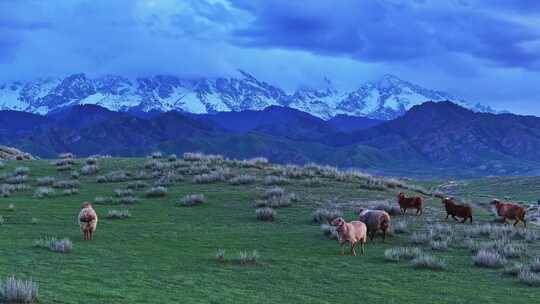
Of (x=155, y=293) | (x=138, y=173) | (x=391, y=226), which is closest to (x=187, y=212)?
(x=391, y=226)

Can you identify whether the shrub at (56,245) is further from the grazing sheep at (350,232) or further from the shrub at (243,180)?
the shrub at (243,180)

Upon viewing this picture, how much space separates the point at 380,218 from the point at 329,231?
5.93ft

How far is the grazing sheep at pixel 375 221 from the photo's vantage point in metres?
22.5

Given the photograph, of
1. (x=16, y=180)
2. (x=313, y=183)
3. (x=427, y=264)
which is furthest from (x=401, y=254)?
(x=16, y=180)

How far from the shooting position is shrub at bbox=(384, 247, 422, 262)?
1947cm

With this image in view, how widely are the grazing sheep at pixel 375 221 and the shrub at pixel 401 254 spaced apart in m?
2.35

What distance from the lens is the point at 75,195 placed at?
104 feet

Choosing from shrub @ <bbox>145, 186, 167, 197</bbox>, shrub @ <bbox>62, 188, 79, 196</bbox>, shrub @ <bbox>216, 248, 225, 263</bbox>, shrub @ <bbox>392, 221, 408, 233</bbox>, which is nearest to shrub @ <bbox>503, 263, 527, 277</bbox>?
shrub @ <bbox>392, 221, 408, 233</bbox>

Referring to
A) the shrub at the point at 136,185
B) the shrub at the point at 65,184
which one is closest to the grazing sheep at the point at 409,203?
the shrub at the point at 136,185

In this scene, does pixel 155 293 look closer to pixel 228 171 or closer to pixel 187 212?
pixel 187 212

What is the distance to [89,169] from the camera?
38375 mm

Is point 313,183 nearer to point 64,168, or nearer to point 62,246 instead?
point 64,168

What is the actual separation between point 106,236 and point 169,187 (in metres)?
12.5

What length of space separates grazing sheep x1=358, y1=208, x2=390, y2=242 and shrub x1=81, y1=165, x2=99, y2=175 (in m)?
20.3
